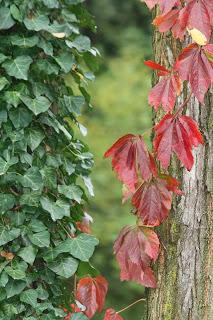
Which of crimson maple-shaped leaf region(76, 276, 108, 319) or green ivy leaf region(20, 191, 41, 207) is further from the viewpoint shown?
crimson maple-shaped leaf region(76, 276, 108, 319)

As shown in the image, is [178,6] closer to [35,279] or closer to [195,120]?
[195,120]

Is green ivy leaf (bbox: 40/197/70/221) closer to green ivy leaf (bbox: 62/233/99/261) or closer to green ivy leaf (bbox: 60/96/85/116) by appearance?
green ivy leaf (bbox: 62/233/99/261)

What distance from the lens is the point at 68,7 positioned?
2.26m

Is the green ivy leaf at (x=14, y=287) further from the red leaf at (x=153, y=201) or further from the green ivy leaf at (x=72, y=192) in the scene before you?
the red leaf at (x=153, y=201)

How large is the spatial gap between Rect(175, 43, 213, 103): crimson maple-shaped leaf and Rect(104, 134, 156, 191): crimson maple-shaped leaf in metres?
0.28

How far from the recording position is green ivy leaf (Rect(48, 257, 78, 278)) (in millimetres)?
2184

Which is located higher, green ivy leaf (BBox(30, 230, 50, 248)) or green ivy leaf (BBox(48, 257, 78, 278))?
green ivy leaf (BBox(30, 230, 50, 248))

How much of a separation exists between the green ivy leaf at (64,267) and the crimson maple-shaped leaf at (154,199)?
0.90 ft

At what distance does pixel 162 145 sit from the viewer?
1944 mm

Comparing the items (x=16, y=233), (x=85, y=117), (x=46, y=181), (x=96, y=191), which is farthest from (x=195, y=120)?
(x=85, y=117)

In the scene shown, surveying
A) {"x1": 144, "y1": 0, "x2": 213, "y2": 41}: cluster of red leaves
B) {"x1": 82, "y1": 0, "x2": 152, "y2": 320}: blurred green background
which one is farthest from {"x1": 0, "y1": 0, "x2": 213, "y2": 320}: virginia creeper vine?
{"x1": 82, "y1": 0, "x2": 152, "y2": 320}: blurred green background

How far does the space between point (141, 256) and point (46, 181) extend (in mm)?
385

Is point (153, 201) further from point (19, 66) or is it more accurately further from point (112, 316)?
point (19, 66)

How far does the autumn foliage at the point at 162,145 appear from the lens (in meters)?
1.84
